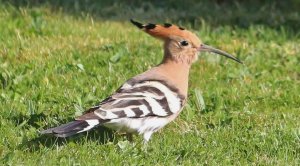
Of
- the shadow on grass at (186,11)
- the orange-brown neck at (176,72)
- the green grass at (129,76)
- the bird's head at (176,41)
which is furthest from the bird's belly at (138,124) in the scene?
the shadow on grass at (186,11)

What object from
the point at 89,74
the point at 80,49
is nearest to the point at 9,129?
the point at 89,74

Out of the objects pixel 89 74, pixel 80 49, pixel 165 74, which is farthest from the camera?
pixel 80 49

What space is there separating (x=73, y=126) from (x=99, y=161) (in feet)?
0.93

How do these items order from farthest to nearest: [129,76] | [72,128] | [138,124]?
1. [129,76]
2. [138,124]
3. [72,128]

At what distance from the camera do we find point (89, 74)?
7.75 m

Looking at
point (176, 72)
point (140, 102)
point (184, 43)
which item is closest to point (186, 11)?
point (184, 43)

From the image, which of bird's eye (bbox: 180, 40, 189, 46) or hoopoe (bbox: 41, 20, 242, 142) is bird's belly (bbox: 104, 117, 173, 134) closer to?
hoopoe (bbox: 41, 20, 242, 142)

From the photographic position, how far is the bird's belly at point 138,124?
588cm

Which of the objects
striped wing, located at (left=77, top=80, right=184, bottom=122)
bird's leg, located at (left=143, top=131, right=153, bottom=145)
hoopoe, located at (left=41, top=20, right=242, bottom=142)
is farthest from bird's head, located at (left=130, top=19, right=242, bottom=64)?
bird's leg, located at (left=143, top=131, right=153, bottom=145)

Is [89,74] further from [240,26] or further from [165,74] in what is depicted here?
[240,26]

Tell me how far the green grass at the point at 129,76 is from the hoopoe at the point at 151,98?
16 centimetres

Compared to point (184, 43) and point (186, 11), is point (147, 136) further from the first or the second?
point (186, 11)

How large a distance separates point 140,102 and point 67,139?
574 mm

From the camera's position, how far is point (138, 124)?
5.99 meters
